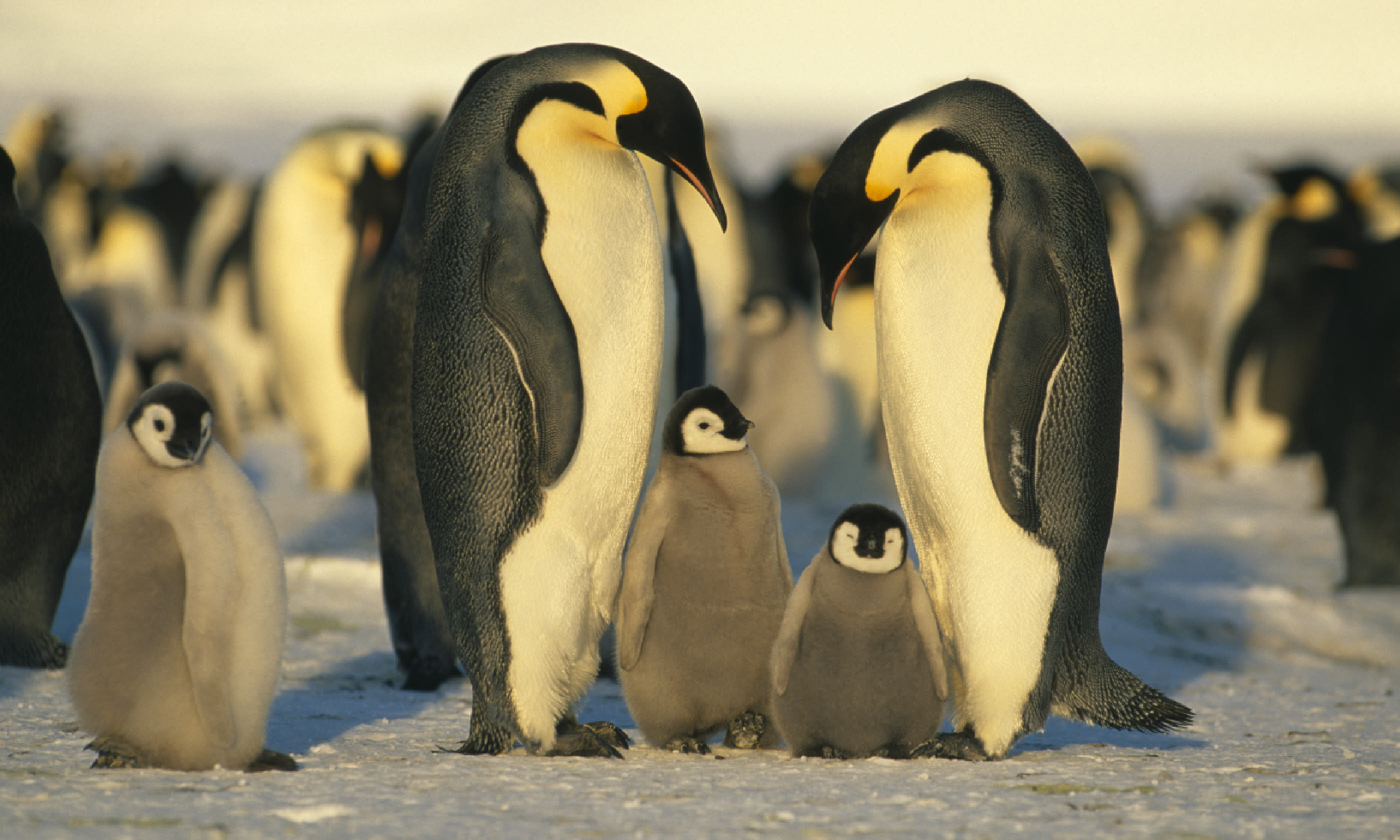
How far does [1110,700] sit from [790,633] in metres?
0.81

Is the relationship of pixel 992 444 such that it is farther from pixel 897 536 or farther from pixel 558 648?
pixel 558 648

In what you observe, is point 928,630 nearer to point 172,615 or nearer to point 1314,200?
point 172,615

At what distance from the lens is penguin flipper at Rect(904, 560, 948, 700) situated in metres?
3.47

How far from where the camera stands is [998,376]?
11.4 feet

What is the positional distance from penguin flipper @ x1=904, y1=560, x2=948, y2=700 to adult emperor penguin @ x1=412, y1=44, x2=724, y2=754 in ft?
2.20

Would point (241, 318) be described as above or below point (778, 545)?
above

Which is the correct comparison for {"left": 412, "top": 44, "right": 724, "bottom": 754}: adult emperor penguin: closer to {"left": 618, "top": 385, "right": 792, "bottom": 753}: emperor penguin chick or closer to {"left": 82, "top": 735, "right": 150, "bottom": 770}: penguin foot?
{"left": 618, "top": 385, "right": 792, "bottom": 753}: emperor penguin chick

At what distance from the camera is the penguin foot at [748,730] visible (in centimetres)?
369

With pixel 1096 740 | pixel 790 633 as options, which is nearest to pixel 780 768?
pixel 790 633

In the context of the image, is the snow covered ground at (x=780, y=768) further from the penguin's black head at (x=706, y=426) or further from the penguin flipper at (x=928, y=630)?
the penguin's black head at (x=706, y=426)

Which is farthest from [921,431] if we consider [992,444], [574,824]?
[574,824]

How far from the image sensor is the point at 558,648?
3.49 metres

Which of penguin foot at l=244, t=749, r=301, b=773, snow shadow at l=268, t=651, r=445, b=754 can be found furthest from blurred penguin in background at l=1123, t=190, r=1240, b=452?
Result: penguin foot at l=244, t=749, r=301, b=773

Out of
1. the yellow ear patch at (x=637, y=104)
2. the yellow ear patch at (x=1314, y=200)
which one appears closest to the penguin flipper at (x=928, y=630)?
the yellow ear patch at (x=637, y=104)
